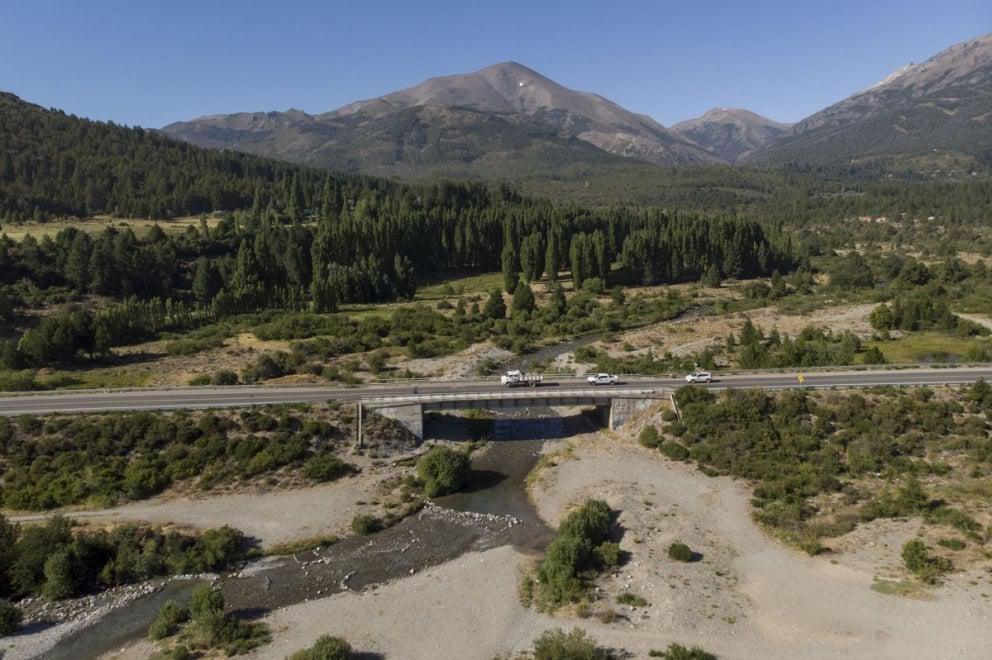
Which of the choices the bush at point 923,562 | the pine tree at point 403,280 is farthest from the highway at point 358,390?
the pine tree at point 403,280

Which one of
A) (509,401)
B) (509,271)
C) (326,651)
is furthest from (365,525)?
(509,271)

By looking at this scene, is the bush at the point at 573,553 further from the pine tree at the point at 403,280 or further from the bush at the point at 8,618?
the pine tree at the point at 403,280

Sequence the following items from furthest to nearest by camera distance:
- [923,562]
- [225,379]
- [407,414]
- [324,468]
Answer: [225,379], [407,414], [324,468], [923,562]

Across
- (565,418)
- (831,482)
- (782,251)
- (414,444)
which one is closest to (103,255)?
(414,444)

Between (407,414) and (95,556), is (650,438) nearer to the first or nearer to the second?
(407,414)

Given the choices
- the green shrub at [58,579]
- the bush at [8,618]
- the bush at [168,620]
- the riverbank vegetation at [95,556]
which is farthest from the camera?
the riverbank vegetation at [95,556]

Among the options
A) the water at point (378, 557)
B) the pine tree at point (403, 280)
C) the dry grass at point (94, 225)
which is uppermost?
the dry grass at point (94, 225)
